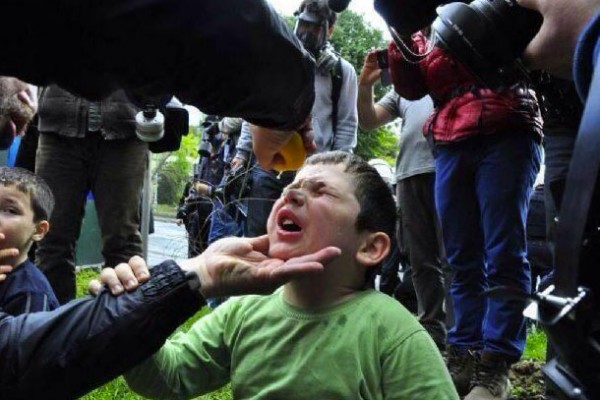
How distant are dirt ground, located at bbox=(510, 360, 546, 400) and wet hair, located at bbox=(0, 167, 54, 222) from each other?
1.71 meters

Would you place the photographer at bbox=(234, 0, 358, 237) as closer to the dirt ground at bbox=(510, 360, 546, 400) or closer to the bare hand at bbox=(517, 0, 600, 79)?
the dirt ground at bbox=(510, 360, 546, 400)

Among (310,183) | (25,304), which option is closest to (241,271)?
(310,183)

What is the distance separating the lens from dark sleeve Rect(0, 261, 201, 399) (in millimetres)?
1143

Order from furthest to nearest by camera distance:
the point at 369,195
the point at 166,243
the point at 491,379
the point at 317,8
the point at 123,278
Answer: the point at 166,243 → the point at 317,8 → the point at 491,379 → the point at 369,195 → the point at 123,278

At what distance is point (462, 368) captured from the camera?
2.44 m

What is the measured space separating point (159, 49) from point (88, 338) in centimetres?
47

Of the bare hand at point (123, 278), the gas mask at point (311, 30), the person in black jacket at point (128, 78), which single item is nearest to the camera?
the person in black jacket at point (128, 78)

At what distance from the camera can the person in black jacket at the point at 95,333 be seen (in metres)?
1.14

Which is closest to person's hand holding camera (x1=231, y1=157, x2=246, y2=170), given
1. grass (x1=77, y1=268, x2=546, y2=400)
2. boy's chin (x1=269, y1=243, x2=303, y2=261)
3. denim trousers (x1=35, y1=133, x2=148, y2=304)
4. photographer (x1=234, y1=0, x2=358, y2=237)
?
photographer (x1=234, y1=0, x2=358, y2=237)

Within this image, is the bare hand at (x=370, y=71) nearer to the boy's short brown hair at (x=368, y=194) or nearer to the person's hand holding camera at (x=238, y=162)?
the person's hand holding camera at (x=238, y=162)

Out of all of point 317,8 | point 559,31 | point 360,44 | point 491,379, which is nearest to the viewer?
point 559,31

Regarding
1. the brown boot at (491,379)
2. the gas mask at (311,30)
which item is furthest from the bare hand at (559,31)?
the gas mask at (311,30)

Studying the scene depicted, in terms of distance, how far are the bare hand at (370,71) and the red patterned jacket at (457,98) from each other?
0.34 meters

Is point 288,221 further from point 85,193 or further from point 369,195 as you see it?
point 85,193
